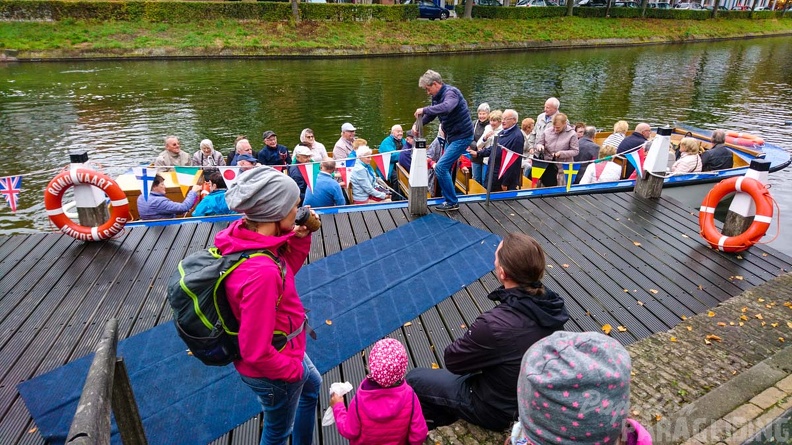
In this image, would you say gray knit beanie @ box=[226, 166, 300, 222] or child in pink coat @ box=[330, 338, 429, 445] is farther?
child in pink coat @ box=[330, 338, 429, 445]

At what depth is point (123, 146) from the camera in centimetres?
1445

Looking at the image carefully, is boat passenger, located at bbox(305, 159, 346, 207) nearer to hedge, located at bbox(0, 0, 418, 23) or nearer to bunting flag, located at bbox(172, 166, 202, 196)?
bunting flag, located at bbox(172, 166, 202, 196)

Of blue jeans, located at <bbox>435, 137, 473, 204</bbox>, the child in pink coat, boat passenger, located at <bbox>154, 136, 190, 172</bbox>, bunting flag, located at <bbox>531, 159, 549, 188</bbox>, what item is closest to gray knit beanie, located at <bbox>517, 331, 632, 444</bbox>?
the child in pink coat

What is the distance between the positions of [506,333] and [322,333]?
2.08m

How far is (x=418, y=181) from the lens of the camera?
6.29 metres

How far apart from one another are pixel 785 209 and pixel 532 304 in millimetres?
11268

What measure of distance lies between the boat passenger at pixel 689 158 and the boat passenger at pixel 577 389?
25.7 feet

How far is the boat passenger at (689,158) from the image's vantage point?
8062mm

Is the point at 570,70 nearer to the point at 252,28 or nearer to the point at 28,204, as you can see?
the point at 252,28

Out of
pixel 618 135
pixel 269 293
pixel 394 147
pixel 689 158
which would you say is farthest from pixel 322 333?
pixel 618 135

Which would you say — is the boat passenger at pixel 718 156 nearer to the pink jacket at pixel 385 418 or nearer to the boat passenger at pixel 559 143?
the boat passenger at pixel 559 143

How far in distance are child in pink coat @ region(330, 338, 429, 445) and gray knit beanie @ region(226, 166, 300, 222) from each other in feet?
2.72

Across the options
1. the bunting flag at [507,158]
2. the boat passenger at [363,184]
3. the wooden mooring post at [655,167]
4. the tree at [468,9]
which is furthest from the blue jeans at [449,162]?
the tree at [468,9]

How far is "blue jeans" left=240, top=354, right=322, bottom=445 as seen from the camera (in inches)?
91.0
